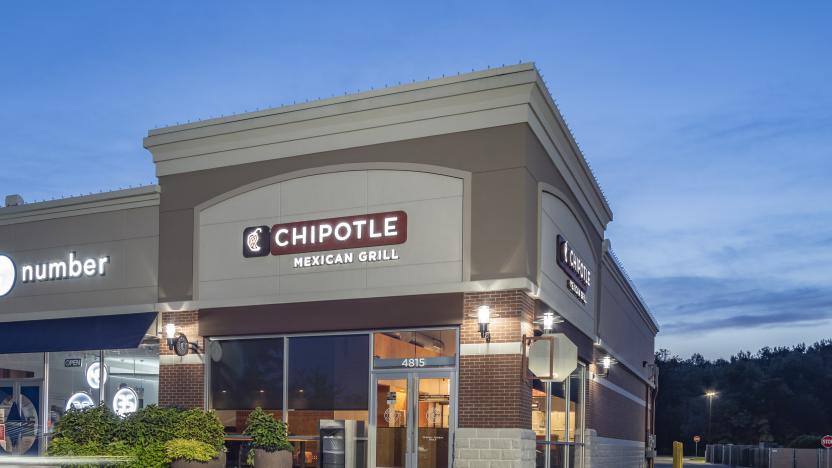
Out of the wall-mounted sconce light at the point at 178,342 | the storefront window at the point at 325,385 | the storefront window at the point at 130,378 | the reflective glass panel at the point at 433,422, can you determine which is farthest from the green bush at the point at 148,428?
the reflective glass panel at the point at 433,422

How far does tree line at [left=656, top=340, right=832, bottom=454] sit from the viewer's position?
99562 millimetres

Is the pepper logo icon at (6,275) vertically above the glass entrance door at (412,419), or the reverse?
the pepper logo icon at (6,275)

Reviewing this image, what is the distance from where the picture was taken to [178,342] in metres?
22.1

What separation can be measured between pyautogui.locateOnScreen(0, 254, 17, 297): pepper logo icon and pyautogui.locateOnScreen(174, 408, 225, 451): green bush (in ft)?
28.0

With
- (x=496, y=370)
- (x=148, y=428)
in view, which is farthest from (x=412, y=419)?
(x=148, y=428)

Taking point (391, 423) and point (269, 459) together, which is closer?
point (269, 459)

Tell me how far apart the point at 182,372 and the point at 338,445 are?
5.24m

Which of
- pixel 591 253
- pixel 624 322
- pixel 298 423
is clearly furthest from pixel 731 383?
pixel 298 423

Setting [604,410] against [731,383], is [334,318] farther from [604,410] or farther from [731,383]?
[731,383]

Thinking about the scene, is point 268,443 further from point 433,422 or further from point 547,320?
point 547,320

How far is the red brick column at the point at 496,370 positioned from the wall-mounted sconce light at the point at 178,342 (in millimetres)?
7142

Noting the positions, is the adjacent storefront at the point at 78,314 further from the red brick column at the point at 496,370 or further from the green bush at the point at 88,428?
the red brick column at the point at 496,370

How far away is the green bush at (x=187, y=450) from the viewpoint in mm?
18625

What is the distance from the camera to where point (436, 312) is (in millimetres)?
19641
